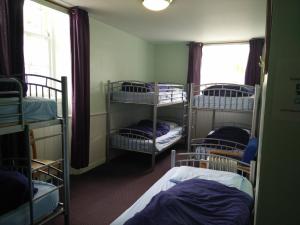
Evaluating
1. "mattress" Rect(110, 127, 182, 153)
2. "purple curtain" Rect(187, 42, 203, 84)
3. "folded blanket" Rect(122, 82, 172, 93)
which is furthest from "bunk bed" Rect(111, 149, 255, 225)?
"purple curtain" Rect(187, 42, 203, 84)

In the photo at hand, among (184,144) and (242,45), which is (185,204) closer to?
(184,144)

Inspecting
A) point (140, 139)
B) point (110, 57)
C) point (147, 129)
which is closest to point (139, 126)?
point (147, 129)

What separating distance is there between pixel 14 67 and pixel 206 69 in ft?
12.3

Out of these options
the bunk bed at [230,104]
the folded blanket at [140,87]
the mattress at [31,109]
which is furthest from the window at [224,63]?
the mattress at [31,109]

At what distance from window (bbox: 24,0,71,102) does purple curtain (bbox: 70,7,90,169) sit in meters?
0.17

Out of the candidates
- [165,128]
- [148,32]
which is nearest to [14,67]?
[148,32]

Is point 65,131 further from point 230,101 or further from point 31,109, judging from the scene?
point 230,101

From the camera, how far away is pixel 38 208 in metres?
1.71

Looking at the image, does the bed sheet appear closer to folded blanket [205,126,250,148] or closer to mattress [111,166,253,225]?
folded blanket [205,126,250,148]

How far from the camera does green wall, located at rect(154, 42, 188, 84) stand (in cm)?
500

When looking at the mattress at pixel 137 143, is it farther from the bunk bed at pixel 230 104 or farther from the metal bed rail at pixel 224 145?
the metal bed rail at pixel 224 145

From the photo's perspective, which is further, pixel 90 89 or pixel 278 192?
pixel 90 89

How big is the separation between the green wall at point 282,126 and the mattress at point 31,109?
153cm

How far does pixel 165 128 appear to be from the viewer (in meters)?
4.29
